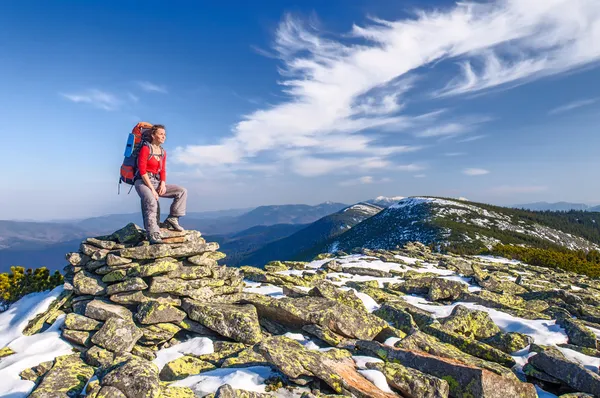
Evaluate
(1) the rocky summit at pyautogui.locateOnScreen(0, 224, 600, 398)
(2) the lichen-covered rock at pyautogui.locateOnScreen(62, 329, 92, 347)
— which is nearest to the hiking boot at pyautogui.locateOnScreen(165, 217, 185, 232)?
(1) the rocky summit at pyautogui.locateOnScreen(0, 224, 600, 398)

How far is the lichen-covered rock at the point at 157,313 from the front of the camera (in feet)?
34.1

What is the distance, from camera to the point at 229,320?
10.4 meters

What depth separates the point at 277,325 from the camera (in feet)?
38.5

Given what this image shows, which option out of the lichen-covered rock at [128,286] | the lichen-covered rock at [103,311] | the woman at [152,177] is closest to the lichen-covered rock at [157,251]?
the woman at [152,177]

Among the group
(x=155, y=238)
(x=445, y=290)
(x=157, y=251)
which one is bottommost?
(x=445, y=290)

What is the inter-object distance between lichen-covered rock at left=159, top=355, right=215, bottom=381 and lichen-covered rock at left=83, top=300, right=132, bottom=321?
3064 millimetres

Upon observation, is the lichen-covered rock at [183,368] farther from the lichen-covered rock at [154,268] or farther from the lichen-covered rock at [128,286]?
the lichen-covered rock at [154,268]

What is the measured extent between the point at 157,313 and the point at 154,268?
2.09 meters

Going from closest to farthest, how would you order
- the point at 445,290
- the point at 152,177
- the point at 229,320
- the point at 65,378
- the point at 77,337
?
1. the point at 65,378
2. the point at 77,337
3. the point at 229,320
4. the point at 152,177
5. the point at 445,290

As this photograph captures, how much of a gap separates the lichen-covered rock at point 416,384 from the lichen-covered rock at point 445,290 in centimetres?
1072

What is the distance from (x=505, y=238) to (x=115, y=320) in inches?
7608

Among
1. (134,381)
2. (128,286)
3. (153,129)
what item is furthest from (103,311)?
(153,129)

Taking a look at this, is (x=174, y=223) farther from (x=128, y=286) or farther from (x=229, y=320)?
(x=229, y=320)

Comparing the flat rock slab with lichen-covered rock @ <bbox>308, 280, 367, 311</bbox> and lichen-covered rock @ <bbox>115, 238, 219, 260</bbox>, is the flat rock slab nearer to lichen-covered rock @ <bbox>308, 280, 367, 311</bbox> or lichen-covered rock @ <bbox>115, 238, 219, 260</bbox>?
lichen-covered rock @ <bbox>308, 280, 367, 311</bbox>
